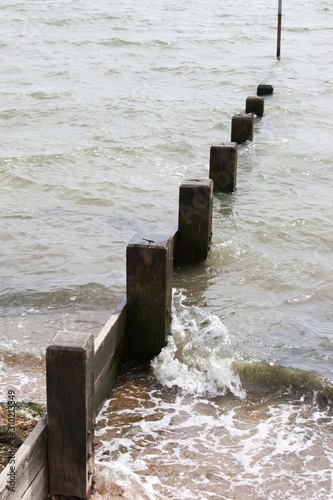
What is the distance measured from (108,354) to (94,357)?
2.28 feet

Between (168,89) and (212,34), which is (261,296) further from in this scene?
(212,34)

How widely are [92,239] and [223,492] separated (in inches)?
225

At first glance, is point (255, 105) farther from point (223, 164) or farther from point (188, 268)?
point (188, 268)

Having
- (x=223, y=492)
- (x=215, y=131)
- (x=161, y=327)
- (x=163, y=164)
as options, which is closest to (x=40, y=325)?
(x=161, y=327)

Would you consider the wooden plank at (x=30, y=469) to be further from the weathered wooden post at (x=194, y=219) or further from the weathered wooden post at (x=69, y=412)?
the weathered wooden post at (x=194, y=219)

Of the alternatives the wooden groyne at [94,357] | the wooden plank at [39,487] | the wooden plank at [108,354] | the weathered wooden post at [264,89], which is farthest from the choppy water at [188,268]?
the wooden plank at [39,487]

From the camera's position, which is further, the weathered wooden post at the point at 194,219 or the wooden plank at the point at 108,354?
the weathered wooden post at the point at 194,219

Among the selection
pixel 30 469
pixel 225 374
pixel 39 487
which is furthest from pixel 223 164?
pixel 30 469

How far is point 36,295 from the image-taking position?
29.9 ft

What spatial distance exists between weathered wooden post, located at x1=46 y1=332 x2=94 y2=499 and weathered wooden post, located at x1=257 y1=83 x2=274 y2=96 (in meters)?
16.3

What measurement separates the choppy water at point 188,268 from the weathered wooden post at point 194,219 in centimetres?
26

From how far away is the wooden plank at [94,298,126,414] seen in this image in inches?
248

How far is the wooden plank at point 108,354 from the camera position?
20.7ft

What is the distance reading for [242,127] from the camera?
15562 mm
